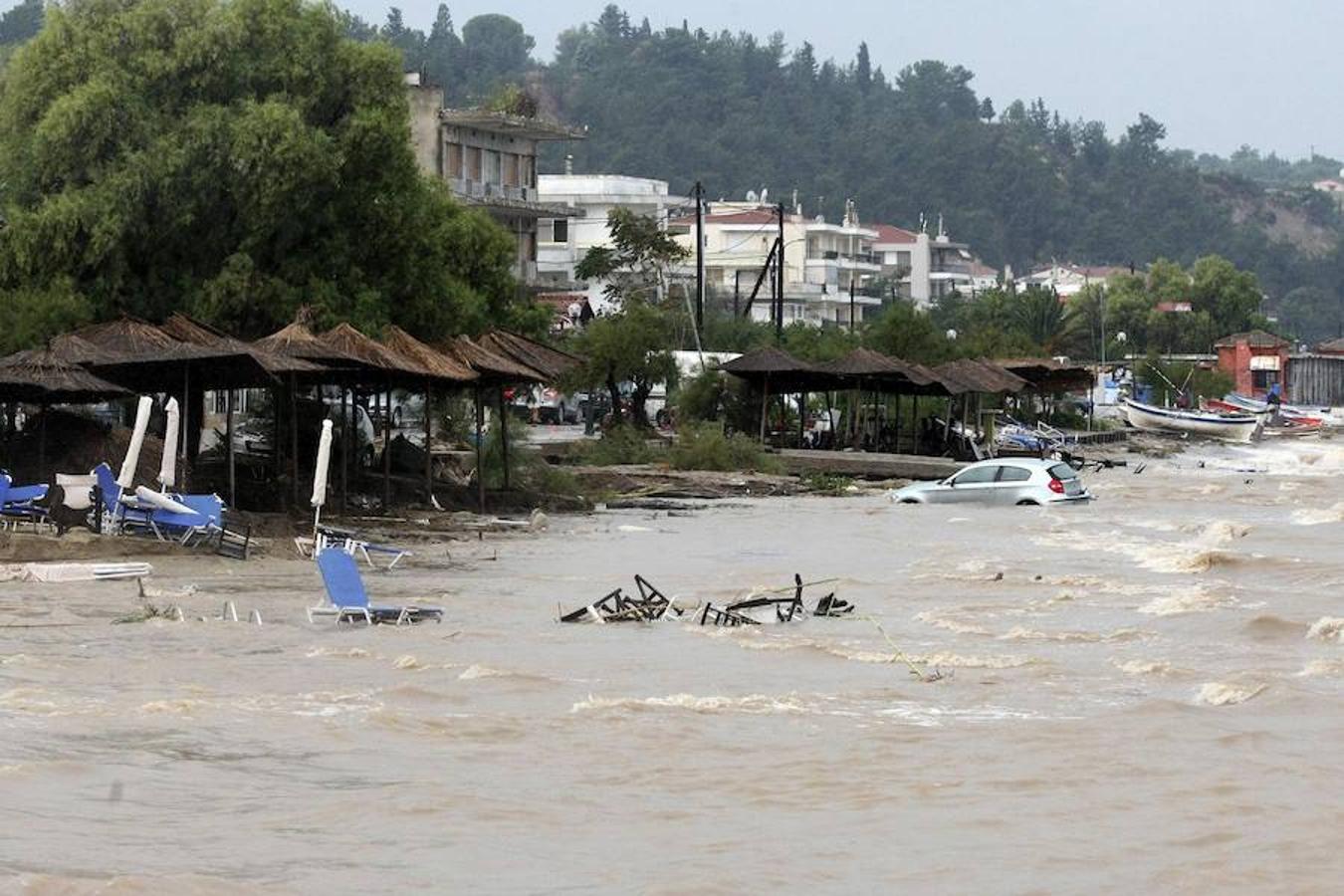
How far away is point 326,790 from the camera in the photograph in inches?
451

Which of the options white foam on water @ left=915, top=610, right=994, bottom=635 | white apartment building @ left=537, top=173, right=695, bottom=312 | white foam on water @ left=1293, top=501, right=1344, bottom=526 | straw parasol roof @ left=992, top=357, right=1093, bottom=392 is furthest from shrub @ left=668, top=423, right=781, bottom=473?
white apartment building @ left=537, top=173, right=695, bottom=312

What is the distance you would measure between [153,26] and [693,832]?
90.9ft

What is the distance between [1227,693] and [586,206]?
4647 inches

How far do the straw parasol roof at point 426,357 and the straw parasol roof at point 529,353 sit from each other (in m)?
3.79

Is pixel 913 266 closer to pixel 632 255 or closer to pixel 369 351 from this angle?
pixel 632 255

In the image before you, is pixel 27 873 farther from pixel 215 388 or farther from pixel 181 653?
pixel 215 388

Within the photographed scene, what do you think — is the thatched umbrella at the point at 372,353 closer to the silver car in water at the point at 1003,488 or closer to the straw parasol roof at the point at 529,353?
the straw parasol roof at the point at 529,353

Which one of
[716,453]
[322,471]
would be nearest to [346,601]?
[322,471]

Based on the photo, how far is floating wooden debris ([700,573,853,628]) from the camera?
19609mm

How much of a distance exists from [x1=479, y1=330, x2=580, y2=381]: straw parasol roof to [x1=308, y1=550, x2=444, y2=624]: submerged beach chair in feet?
60.0

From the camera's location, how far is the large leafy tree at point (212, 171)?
3403 cm

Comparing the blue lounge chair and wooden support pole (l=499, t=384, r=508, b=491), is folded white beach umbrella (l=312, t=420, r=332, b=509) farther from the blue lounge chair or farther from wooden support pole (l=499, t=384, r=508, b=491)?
wooden support pole (l=499, t=384, r=508, b=491)

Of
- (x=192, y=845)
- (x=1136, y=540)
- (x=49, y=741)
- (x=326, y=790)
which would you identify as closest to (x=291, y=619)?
(x=49, y=741)

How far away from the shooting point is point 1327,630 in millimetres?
18672
